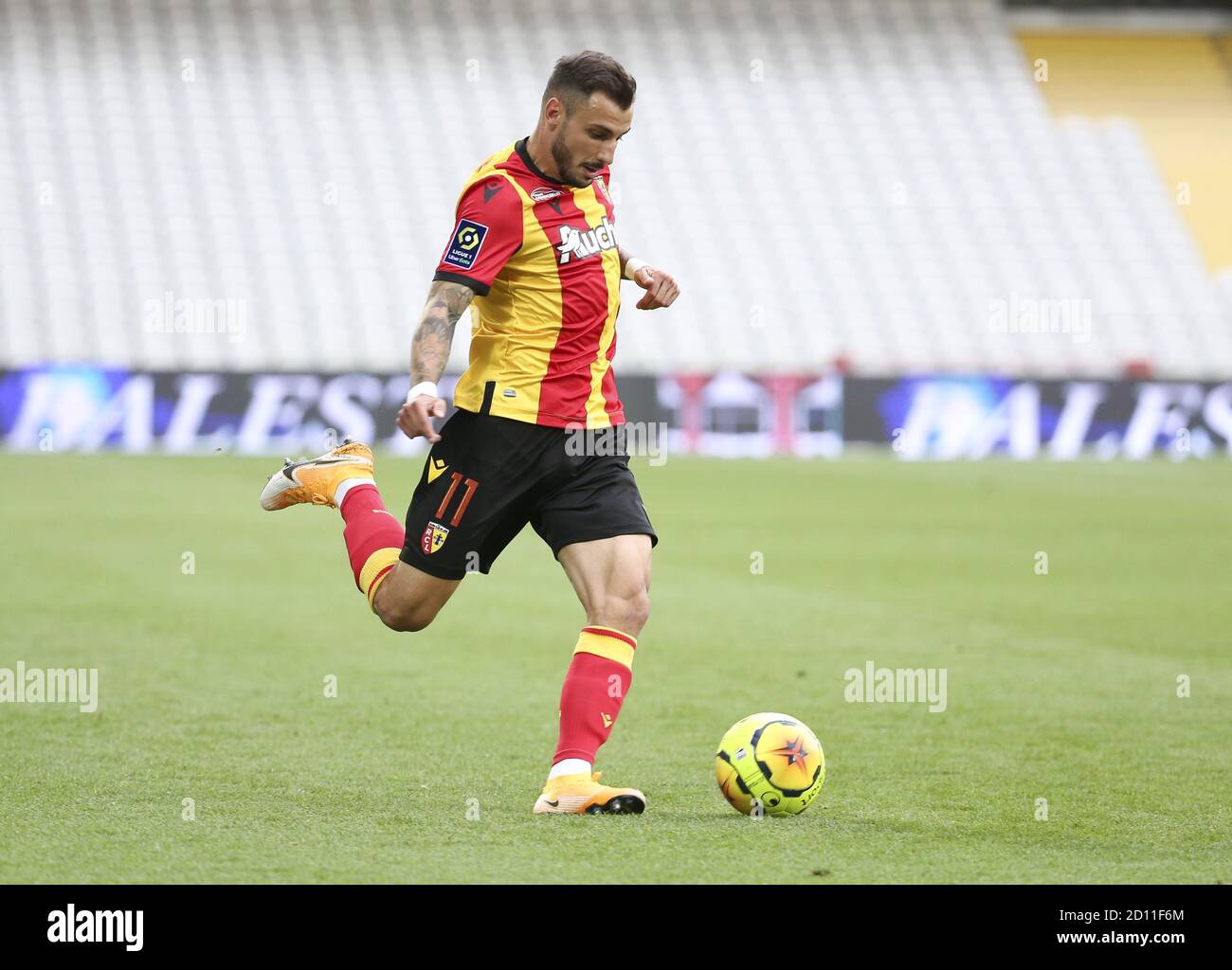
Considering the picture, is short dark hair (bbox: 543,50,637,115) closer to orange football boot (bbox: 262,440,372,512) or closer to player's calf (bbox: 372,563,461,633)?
player's calf (bbox: 372,563,461,633)

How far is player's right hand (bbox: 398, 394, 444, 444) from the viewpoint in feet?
16.8

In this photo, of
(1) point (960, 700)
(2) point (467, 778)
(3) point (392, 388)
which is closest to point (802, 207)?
(3) point (392, 388)

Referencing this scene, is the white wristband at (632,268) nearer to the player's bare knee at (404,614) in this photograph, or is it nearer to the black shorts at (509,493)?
the black shorts at (509,493)

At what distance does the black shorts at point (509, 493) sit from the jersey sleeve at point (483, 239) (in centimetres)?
47

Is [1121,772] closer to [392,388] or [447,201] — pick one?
[392,388]

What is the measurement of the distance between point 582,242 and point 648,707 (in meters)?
2.72

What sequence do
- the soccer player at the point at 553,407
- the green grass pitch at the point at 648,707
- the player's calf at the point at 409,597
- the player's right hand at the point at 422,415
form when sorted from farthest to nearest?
1. the player's calf at the point at 409,597
2. the soccer player at the point at 553,407
3. the player's right hand at the point at 422,415
4. the green grass pitch at the point at 648,707

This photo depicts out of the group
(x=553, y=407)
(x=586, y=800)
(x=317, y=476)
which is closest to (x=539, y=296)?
(x=553, y=407)

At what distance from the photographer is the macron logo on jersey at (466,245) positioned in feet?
17.8

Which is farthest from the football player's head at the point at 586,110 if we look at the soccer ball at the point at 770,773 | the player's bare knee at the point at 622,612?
the soccer ball at the point at 770,773

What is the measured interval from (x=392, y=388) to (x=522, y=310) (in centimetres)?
2072

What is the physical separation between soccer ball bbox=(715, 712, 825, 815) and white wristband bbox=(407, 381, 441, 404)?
55.3 inches

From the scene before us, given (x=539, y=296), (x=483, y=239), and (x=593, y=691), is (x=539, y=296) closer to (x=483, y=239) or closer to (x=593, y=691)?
(x=483, y=239)

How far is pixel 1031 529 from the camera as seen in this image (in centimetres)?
1608
